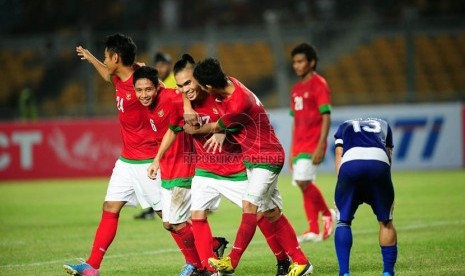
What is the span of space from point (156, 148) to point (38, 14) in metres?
22.1

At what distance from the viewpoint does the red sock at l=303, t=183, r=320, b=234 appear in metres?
12.2

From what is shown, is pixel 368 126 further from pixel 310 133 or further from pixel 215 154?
pixel 310 133

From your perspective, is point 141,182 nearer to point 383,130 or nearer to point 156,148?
point 156,148

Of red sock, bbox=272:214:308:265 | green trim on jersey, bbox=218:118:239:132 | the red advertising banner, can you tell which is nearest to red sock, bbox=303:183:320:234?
red sock, bbox=272:214:308:265

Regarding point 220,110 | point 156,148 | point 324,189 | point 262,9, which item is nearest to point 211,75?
point 220,110

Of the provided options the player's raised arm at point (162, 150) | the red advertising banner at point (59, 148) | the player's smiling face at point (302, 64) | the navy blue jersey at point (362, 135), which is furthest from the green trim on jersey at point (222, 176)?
the red advertising banner at point (59, 148)

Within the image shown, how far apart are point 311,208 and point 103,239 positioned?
4.12m

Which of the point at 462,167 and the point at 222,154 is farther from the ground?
the point at 222,154

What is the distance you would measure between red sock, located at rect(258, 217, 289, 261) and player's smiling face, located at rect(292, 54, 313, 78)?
13.2 ft

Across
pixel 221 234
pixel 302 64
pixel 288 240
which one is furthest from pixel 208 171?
pixel 302 64

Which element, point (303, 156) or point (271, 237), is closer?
point (271, 237)

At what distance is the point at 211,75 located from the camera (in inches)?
326

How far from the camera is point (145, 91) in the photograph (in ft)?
29.1

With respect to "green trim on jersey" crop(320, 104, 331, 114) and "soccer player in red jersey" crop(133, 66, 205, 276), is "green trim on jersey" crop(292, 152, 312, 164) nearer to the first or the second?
"green trim on jersey" crop(320, 104, 331, 114)
